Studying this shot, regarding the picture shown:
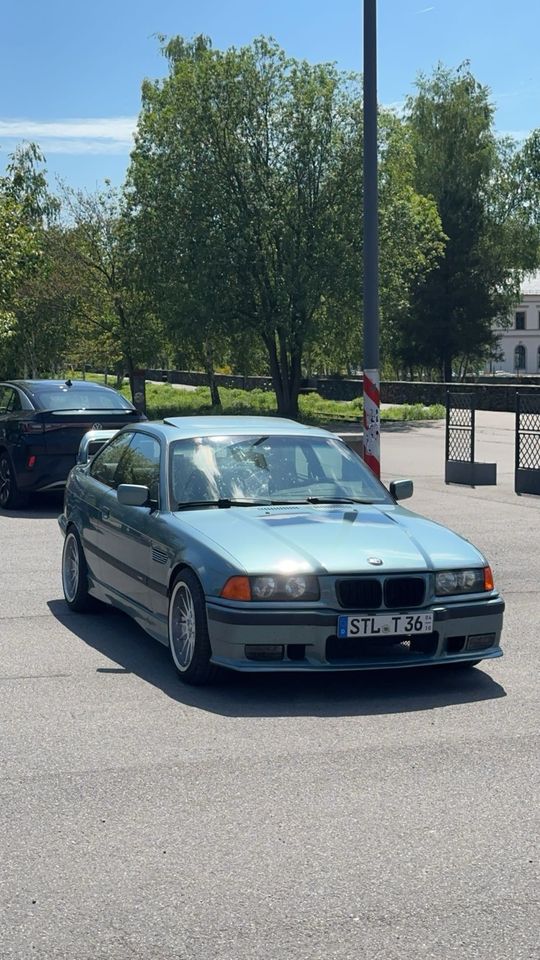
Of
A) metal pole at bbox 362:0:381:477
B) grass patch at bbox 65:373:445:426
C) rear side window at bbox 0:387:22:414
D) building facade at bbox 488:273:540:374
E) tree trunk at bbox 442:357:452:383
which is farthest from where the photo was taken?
building facade at bbox 488:273:540:374

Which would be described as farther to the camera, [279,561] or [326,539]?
[326,539]

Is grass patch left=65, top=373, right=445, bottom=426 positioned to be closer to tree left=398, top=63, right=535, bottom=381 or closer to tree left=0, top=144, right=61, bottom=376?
tree left=0, top=144, right=61, bottom=376

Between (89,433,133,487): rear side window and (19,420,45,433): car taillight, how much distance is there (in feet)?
19.9

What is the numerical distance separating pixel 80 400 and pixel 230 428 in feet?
26.2

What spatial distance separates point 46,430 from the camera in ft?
51.6

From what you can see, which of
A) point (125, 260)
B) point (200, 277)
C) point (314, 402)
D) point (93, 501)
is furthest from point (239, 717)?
point (314, 402)

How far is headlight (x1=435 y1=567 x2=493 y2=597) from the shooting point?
706 cm

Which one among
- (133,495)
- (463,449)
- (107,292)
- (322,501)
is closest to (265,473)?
(322,501)

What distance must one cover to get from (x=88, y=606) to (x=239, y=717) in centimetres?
311

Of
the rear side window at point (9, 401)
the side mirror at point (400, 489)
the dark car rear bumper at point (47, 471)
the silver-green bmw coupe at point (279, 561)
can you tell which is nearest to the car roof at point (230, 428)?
the silver-green bmw coupe at point (279, 561)

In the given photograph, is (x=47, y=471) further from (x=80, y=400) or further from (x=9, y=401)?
(x=9, y=401)

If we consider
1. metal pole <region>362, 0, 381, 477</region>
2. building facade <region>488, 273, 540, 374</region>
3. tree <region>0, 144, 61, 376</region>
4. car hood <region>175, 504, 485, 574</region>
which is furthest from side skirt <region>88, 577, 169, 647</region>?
building facade <region>488, 273, 540, 374</region>

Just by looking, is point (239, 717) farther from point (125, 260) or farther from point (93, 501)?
point (125, 260)

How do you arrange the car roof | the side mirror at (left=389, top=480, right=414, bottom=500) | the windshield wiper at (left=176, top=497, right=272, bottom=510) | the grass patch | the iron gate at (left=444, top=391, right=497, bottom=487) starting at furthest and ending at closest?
the grass patch → the iron gate at (left=444, top=391, right=497, bottom=487) → the side mirror at (left=389, top=480, right=414, bottom=500) → the car roof → the windshield wiper at (left=176, top=497, right=272, bottom=510)
